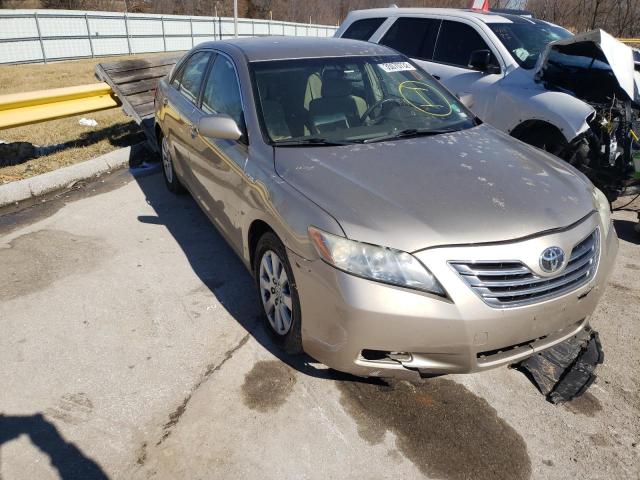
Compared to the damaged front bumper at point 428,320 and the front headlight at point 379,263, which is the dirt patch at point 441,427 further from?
the front headlight at point 379,263

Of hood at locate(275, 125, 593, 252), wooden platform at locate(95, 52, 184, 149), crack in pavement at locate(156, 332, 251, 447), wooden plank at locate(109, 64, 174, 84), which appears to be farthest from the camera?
wooden plank at locate(109, 64, 174, 84)

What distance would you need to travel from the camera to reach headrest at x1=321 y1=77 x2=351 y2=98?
3.50 m

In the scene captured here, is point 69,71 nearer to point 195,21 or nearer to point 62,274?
point 195,21

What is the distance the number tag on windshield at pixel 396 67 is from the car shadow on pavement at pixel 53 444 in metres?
3.21

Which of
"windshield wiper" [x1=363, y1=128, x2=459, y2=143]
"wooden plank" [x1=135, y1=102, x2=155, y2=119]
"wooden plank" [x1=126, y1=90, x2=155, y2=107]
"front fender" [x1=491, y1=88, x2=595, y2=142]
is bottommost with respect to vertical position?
"wooden plank" [x1=135, y1=102, x2=155, y2=119]

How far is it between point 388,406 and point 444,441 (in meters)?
0.34

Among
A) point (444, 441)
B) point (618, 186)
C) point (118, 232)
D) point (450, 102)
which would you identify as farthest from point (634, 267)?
point (118, 232)

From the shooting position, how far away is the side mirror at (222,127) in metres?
3.15

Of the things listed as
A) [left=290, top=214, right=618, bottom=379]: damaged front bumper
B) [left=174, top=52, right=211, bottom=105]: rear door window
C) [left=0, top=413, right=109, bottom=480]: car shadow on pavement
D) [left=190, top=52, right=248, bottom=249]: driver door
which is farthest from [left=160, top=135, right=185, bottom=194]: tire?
[left=290, top=214, right=618, bottom=379]: damaged front bumper

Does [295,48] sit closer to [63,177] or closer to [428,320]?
[428,320]

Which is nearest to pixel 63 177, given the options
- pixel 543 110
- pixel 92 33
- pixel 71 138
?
pixel 71 138

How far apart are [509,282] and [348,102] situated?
181cm

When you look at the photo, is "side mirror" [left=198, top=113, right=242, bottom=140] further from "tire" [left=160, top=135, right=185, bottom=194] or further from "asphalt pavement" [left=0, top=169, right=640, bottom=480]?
"tire" [left=160, top=135, right=185, bottom=194]

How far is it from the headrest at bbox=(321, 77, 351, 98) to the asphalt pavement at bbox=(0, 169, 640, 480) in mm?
1506
